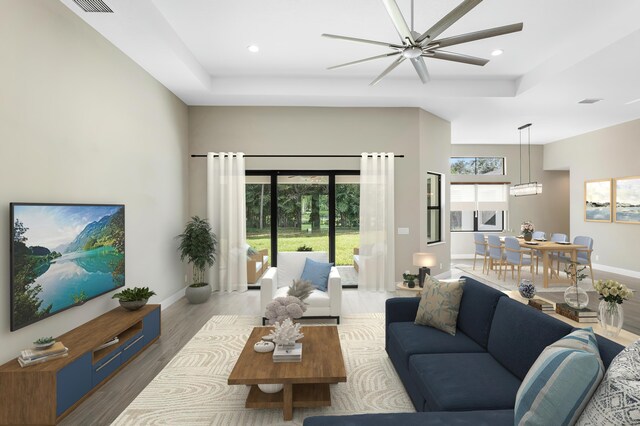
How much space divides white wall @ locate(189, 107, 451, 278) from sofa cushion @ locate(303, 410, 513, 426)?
436 centimetres

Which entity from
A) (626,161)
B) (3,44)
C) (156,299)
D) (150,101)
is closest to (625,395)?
(3,44)

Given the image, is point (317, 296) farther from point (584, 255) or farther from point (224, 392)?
point (584, 255)

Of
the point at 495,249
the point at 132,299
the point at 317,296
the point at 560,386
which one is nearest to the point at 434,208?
the point at 495,249

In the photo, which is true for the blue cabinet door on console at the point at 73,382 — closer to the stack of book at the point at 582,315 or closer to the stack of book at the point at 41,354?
the stack of book at the point at 41,354

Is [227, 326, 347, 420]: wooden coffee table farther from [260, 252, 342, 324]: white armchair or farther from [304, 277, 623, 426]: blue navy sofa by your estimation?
[260, 252, 342, 324]: white armchair

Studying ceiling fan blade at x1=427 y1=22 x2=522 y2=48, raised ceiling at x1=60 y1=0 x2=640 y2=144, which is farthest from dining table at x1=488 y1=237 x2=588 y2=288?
ceiling fan blade at x1=427 y1=22 x2=522 y2=48

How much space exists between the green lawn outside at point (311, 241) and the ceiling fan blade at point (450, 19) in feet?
12.9

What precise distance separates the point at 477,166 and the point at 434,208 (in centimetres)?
390

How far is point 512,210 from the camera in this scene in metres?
9.48

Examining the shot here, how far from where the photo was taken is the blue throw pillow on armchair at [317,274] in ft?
14.5

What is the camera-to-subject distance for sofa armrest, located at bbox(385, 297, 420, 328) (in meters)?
3.13

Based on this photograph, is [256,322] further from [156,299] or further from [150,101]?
[150,101]

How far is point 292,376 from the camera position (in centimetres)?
223

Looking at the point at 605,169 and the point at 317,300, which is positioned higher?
the point at 605,169
